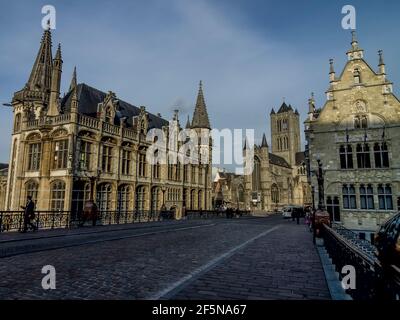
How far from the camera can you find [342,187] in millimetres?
23797

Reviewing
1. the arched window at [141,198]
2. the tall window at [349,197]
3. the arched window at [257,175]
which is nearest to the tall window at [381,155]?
the tall window at [349,197]

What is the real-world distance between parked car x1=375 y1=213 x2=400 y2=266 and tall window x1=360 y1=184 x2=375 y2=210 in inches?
889

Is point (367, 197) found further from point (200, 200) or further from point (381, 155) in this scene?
point (200, 200)

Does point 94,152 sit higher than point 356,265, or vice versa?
point 94,152

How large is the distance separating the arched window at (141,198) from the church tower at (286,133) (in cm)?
7462

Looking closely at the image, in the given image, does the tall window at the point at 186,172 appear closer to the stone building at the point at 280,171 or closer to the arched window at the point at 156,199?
the arched window at the point at 156,199

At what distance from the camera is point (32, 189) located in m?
23.7

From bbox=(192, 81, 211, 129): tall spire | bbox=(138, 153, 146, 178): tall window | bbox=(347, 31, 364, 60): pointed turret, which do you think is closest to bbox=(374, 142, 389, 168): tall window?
bbox=(347, 31, 364, 60): pointed turret

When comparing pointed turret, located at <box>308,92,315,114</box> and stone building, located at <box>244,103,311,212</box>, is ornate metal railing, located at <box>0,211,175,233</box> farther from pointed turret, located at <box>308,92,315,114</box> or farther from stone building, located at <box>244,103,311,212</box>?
stone building, located at <box>244,103,311,212</box>

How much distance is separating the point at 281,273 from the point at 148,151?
85.7 feet
